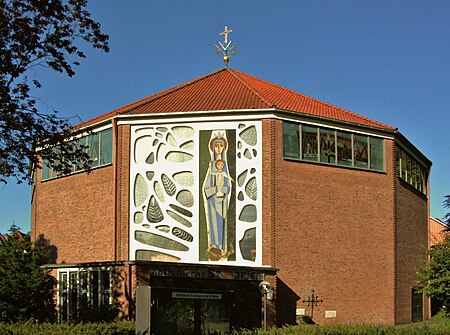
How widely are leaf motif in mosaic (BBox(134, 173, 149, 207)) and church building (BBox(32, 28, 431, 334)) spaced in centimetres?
4

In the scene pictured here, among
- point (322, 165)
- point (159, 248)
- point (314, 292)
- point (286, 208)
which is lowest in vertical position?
point (314, 292)

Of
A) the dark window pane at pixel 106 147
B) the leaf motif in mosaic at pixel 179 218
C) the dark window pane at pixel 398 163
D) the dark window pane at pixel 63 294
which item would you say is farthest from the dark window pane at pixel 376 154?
the dark window pane at pixel 63 294

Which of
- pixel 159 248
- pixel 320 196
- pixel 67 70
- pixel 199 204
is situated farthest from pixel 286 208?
pixel 67 70

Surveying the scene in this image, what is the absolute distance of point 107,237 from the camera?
1156 inches

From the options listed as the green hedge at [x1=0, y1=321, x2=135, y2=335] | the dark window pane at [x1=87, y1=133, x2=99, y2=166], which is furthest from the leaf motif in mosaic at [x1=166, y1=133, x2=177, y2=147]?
the green hedge at [x1=0, y1=321, x2=135, y2=335]

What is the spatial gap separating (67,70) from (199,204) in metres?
12.6

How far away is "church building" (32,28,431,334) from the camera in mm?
28188

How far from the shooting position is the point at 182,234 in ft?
93.7

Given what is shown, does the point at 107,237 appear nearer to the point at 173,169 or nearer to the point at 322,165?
the point at 173,169

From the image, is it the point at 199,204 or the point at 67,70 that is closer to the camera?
the point at 67,70

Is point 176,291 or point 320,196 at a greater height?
point 320,196

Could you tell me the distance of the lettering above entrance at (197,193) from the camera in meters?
28.3

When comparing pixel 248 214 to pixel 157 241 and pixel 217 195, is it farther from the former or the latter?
pixel 157 241

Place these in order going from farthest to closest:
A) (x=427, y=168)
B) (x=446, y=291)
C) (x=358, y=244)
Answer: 1. (x=427, y=168)
2. (x=358, y=244)
3. (x=446, y=291)
